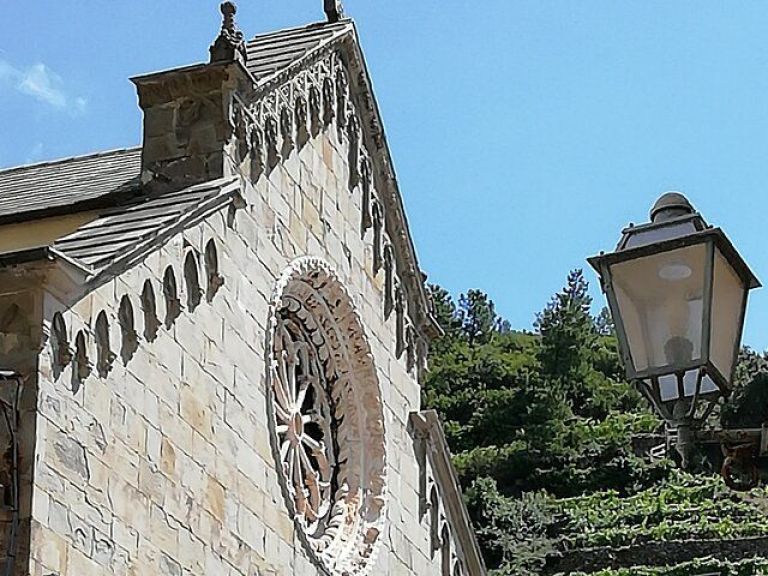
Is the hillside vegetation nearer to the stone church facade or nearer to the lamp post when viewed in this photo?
the stone church facade

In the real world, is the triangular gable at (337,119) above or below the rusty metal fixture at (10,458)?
above

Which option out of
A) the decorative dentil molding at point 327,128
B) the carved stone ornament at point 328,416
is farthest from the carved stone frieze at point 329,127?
the carved stone ornament at point 328,416

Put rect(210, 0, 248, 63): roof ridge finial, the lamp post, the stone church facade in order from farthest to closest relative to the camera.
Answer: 1. rect(210, 0, 248, 63): roof ridge finial
2. the stone church facade
3. the lamp post

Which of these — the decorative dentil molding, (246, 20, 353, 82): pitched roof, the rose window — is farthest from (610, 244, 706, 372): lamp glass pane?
(246, 20, 353, 82): pitched roof

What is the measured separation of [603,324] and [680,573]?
227 feet

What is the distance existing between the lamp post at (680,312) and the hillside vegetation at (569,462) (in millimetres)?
43053

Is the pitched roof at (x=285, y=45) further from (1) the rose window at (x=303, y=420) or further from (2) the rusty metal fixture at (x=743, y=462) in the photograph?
(2) the rusty metal fixture at (x=743, y=462)

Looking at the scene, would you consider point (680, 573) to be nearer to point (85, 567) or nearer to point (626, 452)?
point (626, 452)

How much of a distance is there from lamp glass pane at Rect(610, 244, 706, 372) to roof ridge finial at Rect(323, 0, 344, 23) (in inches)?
457

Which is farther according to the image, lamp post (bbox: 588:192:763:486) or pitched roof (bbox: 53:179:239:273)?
pitched roof (bbox: 53:179:239:273)

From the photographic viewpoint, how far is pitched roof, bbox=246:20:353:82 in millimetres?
15578

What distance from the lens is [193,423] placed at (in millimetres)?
12359

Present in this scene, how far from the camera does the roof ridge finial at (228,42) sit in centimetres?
1436

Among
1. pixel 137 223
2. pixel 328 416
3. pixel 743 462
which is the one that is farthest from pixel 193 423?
pixel 743 462
